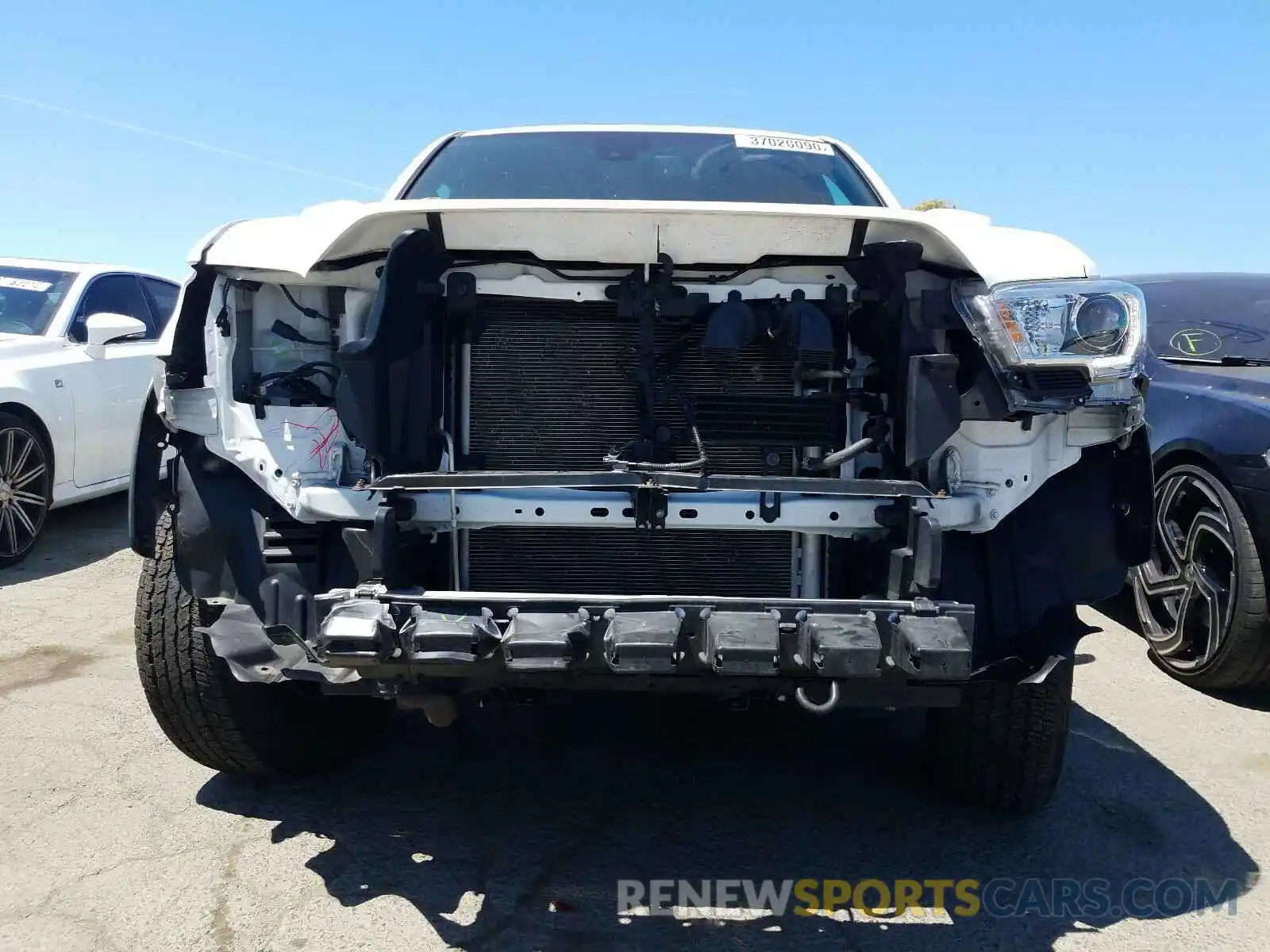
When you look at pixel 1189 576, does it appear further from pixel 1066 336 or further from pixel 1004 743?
pixel 1066 336

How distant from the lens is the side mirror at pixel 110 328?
19.0 feet

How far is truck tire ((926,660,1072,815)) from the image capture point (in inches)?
103

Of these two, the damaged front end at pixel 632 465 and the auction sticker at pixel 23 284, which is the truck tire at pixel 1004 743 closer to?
the damaged front end at pixel 632 465

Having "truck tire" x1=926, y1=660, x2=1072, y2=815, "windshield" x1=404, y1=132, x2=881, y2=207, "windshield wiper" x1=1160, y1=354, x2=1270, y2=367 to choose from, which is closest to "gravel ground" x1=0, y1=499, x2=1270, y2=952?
"truck tire" x1=926, y1=660, x2=1072, y2=815

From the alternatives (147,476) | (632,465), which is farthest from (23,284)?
(632,465)

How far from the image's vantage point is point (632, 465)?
223 centimetres

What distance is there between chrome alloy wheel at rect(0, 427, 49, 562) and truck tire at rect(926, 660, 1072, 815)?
5383 mm

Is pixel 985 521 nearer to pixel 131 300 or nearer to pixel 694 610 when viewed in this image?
pixel 694 610

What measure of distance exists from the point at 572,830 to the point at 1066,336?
188 centimetres

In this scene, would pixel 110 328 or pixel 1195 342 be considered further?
pixel 110 328

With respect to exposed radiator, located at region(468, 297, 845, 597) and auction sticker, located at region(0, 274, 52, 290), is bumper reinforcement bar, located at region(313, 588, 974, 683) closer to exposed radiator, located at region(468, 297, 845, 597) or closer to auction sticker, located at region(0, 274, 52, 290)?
exposed radiator, located at region(468, 297, 845, 597)

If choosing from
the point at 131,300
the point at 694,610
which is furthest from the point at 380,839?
the point at 131,300

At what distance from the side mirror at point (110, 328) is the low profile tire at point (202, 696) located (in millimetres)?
3748

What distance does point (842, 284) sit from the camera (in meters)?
2.45
